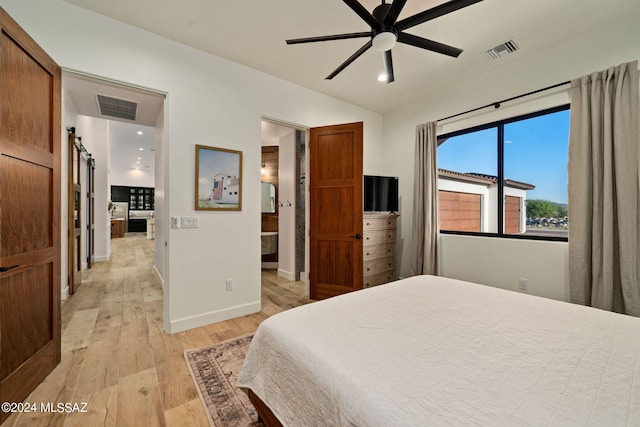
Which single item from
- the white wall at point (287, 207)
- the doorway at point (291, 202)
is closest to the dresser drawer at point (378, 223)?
the doorway at point (291, 202)

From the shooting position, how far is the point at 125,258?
238 inches

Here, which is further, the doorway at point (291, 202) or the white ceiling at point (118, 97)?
the doorway at point (291, 202)

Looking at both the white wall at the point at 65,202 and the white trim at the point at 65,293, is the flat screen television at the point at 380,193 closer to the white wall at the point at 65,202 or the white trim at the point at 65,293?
the white wall at the point at 65,202

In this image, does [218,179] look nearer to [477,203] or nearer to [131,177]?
[477,203]

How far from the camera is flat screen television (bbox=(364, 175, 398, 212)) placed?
3.77 m

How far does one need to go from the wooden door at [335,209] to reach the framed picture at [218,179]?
1071 mm

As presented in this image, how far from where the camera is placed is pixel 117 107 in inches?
125

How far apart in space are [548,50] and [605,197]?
5.30ft

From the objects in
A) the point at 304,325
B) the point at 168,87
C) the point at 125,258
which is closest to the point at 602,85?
the point at 304,325

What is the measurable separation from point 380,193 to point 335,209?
84cm

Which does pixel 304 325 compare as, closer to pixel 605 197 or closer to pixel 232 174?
pixel 232 174

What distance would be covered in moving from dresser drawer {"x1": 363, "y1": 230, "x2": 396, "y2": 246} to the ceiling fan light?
2.16 meters

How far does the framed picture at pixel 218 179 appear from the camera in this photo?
2.68 metres

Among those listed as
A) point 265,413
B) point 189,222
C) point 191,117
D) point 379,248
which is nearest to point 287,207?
point 379,248
